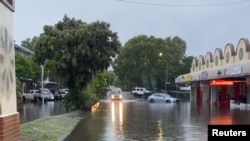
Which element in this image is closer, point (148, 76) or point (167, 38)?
point (148, 76)

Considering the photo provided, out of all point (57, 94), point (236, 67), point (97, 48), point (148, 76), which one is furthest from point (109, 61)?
point (148, 76)

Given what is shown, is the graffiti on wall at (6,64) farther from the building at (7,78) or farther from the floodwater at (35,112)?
the floodwater at (35,112)

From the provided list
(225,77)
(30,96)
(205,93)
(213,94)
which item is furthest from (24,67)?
(225,77)

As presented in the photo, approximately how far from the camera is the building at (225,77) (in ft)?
123

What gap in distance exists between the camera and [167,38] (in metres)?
100

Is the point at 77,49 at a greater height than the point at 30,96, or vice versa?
the point at 77,49

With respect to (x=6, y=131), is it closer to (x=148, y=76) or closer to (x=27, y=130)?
(x=27, y=130)

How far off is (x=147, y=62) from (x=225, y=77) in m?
51.0

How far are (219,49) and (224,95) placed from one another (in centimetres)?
544

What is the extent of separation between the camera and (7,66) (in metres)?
10.4

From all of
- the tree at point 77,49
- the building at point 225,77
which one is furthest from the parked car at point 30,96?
the tree at point 77,49

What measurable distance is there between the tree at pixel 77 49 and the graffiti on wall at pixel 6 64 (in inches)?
897

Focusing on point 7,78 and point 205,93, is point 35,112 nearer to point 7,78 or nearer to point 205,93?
point 7,78

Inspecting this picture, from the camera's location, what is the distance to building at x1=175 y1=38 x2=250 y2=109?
37.4m
